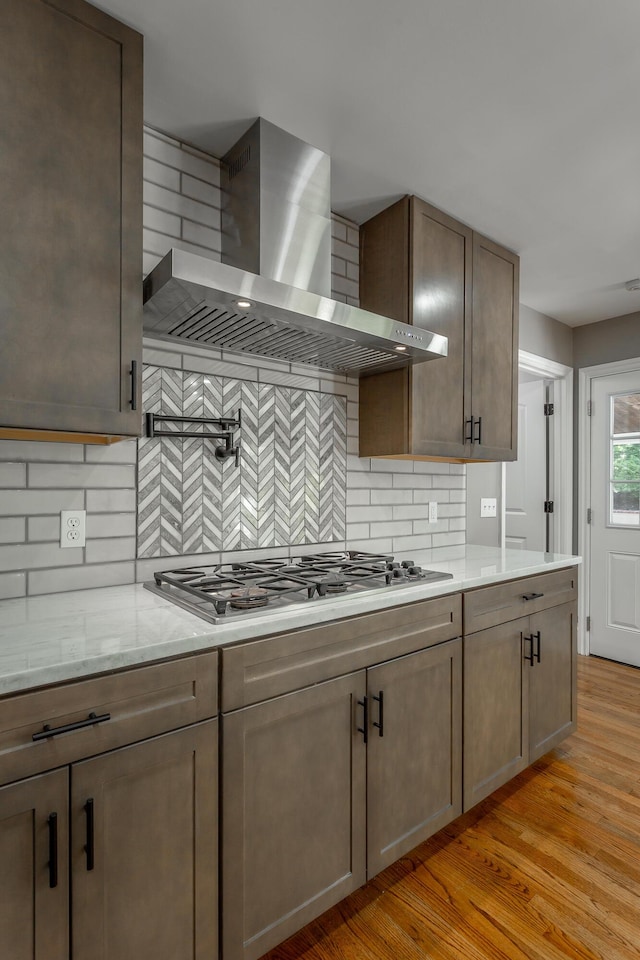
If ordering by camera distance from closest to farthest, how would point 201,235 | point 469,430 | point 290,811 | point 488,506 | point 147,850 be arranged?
point 147,850, point 290,811, point 201,235, point 469,430, point 488,506

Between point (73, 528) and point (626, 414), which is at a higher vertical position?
point (626, 414)

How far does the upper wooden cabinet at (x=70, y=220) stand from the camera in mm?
1252

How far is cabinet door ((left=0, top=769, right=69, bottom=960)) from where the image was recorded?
3.18 ft

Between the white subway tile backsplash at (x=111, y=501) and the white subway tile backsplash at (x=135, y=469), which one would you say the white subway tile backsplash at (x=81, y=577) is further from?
the white subway tile backsplash at (x=111, y=501)

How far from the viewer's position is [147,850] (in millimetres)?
1136

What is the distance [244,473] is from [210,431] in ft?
0.72

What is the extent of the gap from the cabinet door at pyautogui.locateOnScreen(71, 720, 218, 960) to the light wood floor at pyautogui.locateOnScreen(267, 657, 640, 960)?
0.52 m

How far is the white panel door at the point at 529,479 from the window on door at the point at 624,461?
1.58ft

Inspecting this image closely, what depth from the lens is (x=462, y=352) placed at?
8.24 ft

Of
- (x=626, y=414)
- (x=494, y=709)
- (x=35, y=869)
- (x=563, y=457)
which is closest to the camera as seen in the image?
(x=35, y=869)

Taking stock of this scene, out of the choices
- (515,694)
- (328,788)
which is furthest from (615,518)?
(328,788)

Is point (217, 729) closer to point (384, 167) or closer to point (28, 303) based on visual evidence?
point (28, 303)

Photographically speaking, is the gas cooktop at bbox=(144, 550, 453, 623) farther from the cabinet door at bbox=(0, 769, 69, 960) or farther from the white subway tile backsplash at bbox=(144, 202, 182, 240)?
the white subway tile backsplash at bbox=(144, 202, 182, 240)

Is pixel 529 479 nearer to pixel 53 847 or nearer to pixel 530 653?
pixel 530 653
